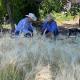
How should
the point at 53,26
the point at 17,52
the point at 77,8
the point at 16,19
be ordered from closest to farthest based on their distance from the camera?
the point at 17,52 → the point at 53,26 → the point at 77,8 → the point at 16,19

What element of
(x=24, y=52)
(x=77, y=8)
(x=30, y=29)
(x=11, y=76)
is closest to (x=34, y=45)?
(x=24, y=52)

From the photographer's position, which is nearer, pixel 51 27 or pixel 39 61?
pixel 39 61

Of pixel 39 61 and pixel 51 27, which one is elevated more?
pixel 39 61

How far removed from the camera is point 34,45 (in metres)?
6.84

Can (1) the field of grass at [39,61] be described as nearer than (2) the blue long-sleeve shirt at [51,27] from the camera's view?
Yes

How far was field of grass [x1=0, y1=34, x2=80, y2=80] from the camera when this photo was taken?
5543 mm

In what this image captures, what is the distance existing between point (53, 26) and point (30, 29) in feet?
3.06

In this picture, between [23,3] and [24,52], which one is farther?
[23,3]

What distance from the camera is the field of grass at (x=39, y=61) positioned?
218 inches

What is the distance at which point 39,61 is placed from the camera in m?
5.98

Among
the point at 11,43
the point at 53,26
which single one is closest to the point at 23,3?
the point at 53,26

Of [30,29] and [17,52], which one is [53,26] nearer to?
[30,29]

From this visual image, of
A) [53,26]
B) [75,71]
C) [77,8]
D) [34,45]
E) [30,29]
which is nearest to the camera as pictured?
[75,71]

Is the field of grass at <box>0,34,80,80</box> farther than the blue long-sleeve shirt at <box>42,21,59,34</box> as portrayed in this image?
No
